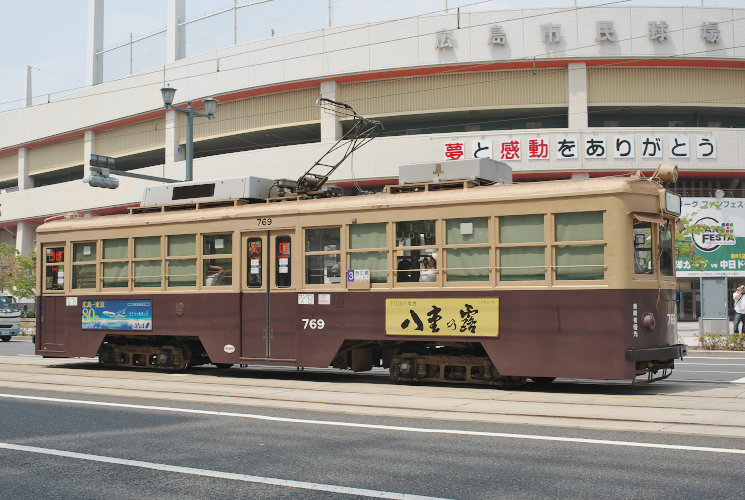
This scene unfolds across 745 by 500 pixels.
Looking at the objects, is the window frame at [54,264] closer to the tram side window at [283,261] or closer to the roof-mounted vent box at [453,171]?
the tram side window at [283,261]

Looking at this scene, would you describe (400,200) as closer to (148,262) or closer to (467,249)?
(467,249)

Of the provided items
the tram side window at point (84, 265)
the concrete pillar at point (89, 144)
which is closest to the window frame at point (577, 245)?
the tram side window at point (84, 265)

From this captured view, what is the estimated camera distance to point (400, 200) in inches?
463

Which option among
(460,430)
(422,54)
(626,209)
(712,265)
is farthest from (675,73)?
(460,430)

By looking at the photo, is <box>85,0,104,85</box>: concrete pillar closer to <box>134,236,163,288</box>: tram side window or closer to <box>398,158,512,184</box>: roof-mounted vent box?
<box>134,236,163,288</box>: tram side window

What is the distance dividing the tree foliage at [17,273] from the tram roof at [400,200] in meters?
26.6

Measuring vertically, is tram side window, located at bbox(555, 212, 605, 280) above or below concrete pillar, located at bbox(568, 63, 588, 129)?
below

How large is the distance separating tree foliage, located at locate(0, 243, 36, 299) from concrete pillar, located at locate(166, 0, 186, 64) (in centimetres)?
1301

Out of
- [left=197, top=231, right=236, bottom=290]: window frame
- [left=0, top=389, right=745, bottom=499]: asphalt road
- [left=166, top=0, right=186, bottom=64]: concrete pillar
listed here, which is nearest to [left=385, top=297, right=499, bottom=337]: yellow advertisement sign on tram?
[left=0, top=389, right=745, bottom=499]: asphalt road

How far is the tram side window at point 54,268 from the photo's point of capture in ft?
50.9

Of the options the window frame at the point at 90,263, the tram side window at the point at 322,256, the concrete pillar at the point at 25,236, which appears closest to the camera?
the tram side window at the point at 322,256

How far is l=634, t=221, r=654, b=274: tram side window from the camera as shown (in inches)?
408

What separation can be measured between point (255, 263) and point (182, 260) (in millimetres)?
1598

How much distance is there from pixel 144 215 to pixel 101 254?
51.4 inches
